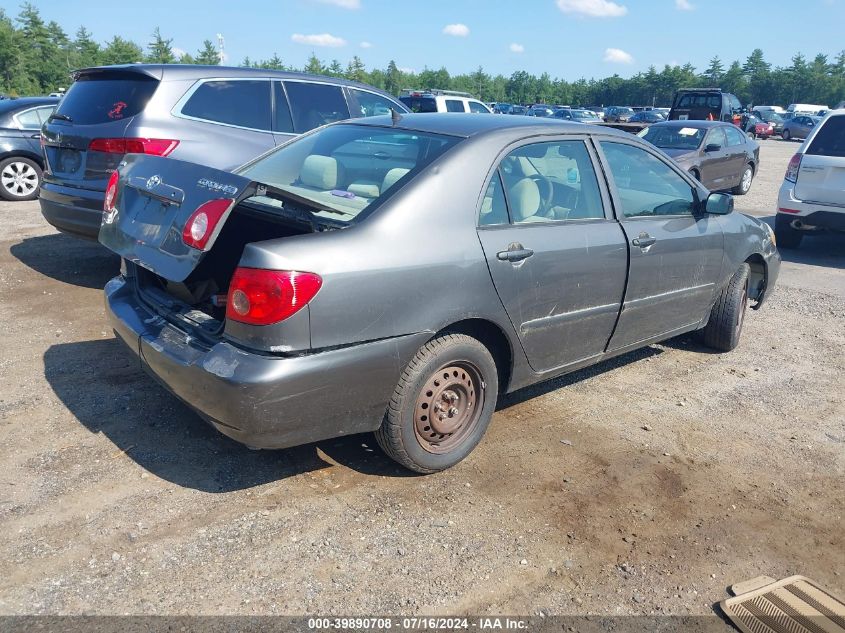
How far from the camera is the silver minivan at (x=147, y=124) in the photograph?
581 centimetres

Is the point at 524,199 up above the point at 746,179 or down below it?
above

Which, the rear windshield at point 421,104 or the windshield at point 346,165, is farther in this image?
the rear windshield at point 421,104

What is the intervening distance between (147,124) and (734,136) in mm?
12308

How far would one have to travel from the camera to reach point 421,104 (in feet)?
55.8

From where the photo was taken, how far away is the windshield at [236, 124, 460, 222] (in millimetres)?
3396

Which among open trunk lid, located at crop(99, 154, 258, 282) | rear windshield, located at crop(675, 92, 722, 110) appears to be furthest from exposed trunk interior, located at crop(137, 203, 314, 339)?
rear windshield, located at crop(675, 92, 722, 110)

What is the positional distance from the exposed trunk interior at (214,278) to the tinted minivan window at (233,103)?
269 cm

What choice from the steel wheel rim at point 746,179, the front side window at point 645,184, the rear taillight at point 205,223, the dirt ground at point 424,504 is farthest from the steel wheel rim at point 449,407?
the steel wheel rim at point 746,179

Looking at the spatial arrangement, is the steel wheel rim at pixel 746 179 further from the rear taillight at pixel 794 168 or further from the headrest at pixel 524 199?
the headrest at pixel 524 199

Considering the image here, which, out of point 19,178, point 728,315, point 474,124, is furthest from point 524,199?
point 19,178

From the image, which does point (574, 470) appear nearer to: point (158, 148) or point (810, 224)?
point (158, 148)

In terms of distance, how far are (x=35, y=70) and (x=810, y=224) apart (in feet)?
157

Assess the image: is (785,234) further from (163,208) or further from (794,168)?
(163,208)

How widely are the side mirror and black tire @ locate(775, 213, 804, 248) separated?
5.32 metres
